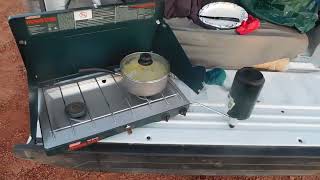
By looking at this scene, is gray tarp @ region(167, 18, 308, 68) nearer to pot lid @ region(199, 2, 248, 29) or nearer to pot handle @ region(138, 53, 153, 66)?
pot lid @ region(199, 2, 248, 29)

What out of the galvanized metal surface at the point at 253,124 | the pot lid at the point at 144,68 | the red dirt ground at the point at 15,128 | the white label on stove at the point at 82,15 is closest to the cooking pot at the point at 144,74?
the pot lid at the point at 144,68

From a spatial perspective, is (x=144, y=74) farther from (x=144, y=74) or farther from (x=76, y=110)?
(x=76, y=110)

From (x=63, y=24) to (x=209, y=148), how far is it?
0.92m

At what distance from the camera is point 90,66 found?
1.82 metres

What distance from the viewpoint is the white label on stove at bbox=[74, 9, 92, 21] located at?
1.53 metres

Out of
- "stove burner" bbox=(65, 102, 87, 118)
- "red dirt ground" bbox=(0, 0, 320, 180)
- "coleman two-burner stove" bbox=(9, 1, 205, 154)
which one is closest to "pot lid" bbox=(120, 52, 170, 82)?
"coleman two-burner stove" bbox=(9, 1, 205, 154)

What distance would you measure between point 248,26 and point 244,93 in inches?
24.8

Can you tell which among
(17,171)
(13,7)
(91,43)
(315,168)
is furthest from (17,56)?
(315,168)

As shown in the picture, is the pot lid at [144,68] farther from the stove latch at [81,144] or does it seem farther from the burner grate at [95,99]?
the stove latch at [81,144]

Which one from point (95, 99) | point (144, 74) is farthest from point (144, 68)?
point (95, 99)

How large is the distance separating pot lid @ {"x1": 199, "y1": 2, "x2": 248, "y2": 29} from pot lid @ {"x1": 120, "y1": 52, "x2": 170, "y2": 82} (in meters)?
0.52

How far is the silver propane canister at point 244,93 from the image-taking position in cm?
156

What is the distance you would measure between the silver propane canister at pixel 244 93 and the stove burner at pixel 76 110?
74cm

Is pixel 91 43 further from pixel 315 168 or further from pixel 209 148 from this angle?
pixel 315 168
